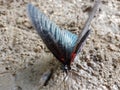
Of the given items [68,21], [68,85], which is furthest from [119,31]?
[68,85]

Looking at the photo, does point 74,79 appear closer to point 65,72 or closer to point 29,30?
point 65,72

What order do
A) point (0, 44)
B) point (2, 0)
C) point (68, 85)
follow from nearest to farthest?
1. point (68, 85)
2. point (0, 44)
3. point (2, 0)

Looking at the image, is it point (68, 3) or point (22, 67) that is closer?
point (22, 67)

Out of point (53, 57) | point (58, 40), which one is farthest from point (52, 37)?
point (53, 57)
